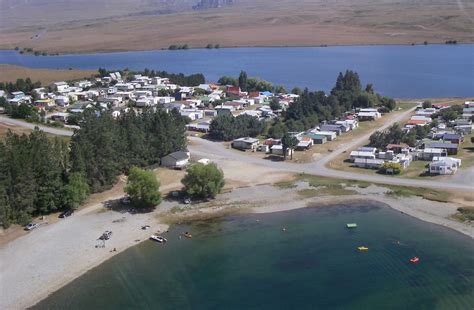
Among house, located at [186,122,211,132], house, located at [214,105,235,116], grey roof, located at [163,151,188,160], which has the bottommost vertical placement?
grey roof, located at [163,151,188,160]

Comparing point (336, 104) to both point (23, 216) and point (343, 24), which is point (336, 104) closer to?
point (23, 216)

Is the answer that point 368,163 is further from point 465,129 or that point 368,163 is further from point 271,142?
point 465,129

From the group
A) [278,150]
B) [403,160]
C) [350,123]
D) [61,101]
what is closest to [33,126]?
[61,101]

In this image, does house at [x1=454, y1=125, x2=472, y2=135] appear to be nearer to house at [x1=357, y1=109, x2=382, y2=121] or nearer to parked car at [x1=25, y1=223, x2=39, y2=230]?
house at [x1=357, y1=109, x2=382, y2=121]

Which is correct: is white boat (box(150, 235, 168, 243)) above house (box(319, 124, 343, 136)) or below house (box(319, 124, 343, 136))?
below

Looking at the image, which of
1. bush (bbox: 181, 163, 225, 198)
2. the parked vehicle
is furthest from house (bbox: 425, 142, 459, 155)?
the parked vehicle

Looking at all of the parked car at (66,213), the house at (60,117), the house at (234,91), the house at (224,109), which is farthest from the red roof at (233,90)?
the parked car at (66,213)
